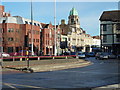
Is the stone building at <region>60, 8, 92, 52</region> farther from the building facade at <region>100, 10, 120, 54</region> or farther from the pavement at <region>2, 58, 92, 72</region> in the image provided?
the pavement at <region>2, 58, 92, 72</region>

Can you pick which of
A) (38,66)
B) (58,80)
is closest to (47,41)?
(38,66)

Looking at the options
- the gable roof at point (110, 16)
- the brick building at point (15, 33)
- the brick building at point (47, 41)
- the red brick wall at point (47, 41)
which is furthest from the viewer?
the red brick wall at point (47, 41)

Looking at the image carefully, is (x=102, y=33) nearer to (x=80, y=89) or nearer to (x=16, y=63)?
(x=16, y=63)

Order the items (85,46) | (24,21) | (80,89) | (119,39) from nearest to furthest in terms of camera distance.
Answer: (80,89)
(119,39)
(24,21)
(85,46)

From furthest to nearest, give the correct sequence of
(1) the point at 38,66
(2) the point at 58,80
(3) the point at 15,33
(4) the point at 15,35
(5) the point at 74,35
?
(5) the point at 74,35
(3) the point at 15,33
(4) the point at 15,35
(1) the point at 38,66
(2) the point at 58,80

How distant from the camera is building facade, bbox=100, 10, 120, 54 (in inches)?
2397

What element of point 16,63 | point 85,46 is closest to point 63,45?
point 16,63

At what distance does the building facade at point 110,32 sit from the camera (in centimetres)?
6088

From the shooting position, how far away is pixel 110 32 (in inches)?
2432

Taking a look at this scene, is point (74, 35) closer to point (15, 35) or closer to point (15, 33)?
point (15, 33)

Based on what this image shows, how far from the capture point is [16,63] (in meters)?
26.0

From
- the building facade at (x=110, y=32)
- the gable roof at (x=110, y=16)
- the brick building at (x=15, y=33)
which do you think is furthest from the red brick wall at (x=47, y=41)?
the gable roof at (x=110, y=16)

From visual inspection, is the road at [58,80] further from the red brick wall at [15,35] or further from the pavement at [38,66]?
the red brick wall at [15,35]

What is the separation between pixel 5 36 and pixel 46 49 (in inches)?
758
